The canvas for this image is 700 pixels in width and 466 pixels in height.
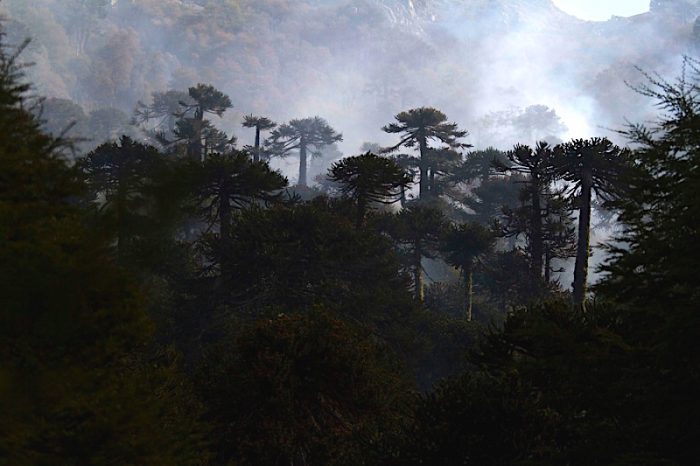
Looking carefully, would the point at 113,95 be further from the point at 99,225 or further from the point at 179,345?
the point at 99,225

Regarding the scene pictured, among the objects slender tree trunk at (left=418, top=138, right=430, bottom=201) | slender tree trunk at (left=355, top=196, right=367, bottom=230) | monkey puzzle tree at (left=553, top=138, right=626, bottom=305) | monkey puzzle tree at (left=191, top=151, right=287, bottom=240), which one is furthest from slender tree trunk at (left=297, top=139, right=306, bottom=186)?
monkey puzzle tree at (left=553, top=138, right=626, bottom=305)

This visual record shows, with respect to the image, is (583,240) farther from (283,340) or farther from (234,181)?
(283,340)

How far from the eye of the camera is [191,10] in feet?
627

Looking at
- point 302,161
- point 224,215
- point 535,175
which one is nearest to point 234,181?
point 224,215

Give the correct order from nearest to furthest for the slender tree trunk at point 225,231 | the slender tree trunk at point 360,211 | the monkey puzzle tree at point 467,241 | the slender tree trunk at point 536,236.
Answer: the slender tree trunk at point 225,231
the slender tree trunk at point 360,211
the slender tree trunk at point 536,236
the monkey puzzle tree at point 467,241

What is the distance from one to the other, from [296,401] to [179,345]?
1211cm

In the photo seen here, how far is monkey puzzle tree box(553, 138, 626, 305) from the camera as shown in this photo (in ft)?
80.8

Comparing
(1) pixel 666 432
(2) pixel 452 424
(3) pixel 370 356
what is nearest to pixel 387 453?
(2) pixel 452 424

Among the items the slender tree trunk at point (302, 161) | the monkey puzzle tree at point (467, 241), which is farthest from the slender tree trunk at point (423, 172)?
the slender tree trunk at point (302, 161)

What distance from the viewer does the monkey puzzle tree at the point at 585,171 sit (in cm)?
2462

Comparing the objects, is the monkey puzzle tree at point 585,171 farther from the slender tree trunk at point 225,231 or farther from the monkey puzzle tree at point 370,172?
the slender tree trunk at point 225,231

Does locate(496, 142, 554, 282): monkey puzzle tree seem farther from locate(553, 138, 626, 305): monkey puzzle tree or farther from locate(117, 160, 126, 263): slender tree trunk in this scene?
locate(117, 160, 126, 263): slender tree trunk

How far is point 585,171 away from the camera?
82.4 ft

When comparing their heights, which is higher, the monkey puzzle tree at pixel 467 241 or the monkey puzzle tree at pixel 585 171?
the monkey puzzle tree at pixel 585 171
